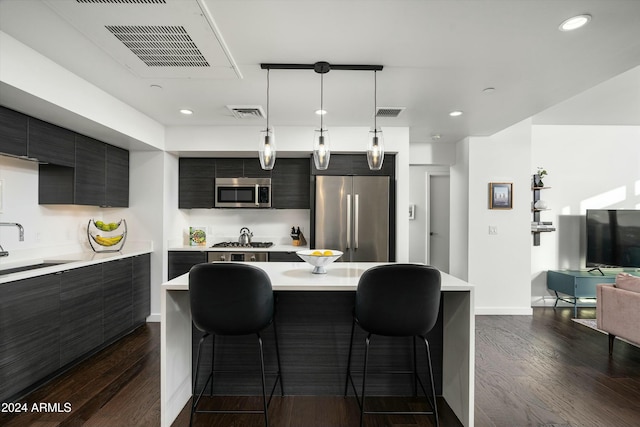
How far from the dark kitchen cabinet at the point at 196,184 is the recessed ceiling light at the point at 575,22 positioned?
153 inches

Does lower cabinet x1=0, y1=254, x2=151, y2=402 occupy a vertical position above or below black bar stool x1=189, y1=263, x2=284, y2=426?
below

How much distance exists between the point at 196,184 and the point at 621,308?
16.0ft

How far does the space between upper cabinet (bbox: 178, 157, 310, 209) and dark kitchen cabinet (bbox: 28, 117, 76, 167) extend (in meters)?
1.46

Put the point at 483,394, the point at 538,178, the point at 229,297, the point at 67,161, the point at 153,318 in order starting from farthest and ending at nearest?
the point at 538,178 → the point at 153,318 → the point at 67,161 → the point at 483,394 → the point at 229,297

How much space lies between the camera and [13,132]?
2.54m

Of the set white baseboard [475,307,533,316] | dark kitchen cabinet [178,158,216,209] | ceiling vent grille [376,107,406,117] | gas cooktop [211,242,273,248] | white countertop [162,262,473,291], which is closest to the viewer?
white countertop [162,262,473,291]

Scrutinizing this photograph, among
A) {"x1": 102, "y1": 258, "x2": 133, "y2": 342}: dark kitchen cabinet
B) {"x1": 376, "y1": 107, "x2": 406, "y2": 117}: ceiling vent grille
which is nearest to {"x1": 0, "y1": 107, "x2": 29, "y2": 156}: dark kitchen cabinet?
{"x1": 102, "y1": 258, "x2": 133, "y2": 342}: dark kitchen cabinet

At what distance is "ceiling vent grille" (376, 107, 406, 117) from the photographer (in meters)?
3.40

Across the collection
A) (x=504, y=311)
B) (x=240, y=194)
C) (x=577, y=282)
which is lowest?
(x=504, y=311)

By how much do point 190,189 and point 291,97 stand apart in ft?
7.21

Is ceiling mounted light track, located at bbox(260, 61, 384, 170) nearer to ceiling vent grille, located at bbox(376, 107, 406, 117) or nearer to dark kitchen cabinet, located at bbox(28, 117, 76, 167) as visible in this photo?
ceiling vent grille, located at bbox(376, 107, 406, 117)

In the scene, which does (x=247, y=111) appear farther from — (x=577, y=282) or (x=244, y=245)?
(x=577, y=282)

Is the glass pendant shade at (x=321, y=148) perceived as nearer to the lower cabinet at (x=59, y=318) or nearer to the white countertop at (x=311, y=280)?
the white countertop at (x=311, y=280)

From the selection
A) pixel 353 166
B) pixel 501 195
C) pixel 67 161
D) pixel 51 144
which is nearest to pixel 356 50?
pixel 353 166
